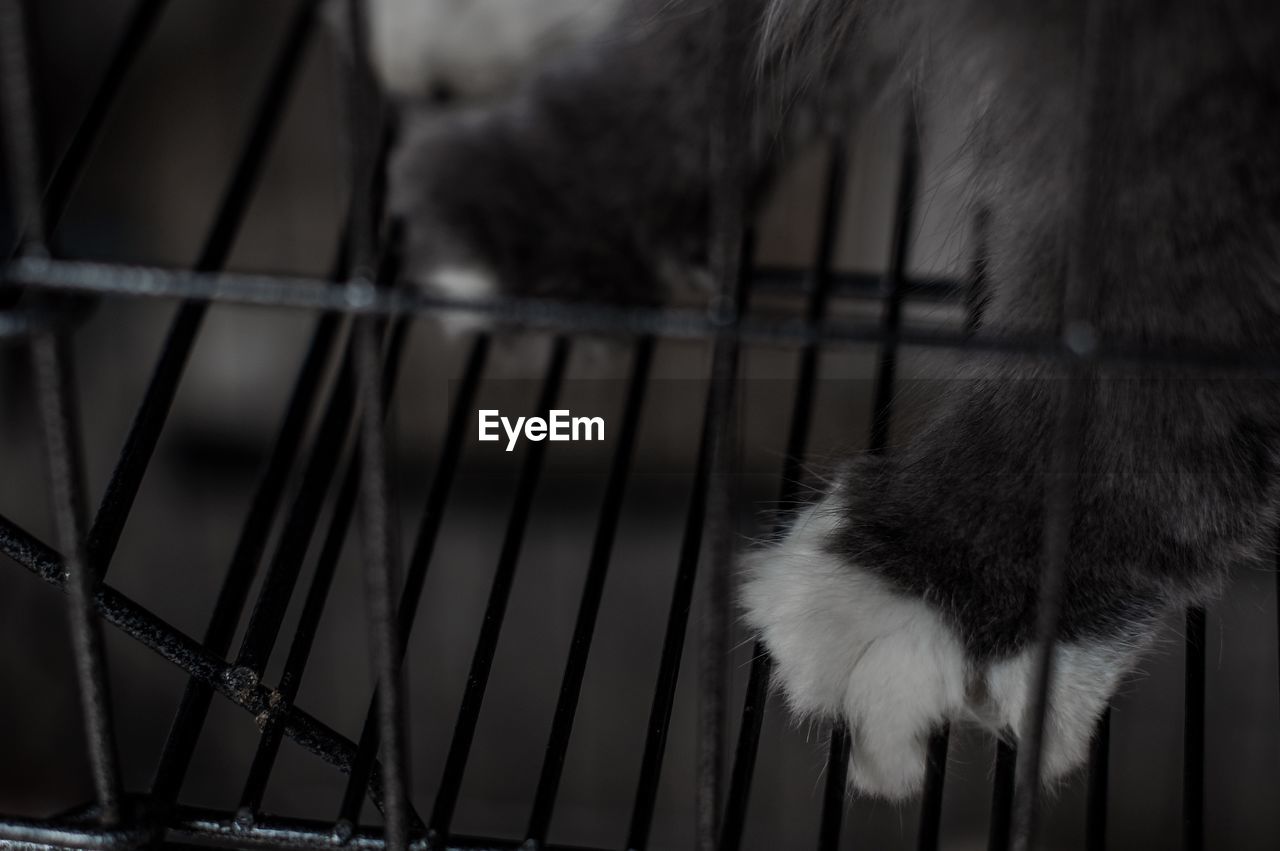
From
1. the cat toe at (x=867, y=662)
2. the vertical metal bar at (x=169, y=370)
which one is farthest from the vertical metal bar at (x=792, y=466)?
the vertical metal bar at (x=169, y=370)

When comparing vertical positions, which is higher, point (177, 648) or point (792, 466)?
point (792, 466)

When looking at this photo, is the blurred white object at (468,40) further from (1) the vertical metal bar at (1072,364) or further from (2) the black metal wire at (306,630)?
(1) the vertical metal bar at (1072,364)

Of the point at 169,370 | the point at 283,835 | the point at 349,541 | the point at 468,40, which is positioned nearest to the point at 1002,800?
the point at 283,835

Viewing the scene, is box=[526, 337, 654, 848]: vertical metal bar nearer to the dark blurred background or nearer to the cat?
the cat

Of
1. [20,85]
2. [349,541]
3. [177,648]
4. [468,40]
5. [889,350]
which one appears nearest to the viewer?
[20,85]

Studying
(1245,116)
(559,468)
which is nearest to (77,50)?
(559,468)

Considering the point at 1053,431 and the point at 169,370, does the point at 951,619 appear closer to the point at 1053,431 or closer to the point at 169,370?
the point at 1053,431
